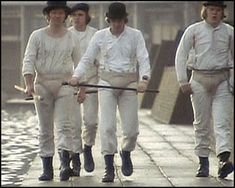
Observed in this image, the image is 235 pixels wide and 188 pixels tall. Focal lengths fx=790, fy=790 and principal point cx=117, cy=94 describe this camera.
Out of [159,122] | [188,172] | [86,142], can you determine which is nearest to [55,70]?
[86,142]

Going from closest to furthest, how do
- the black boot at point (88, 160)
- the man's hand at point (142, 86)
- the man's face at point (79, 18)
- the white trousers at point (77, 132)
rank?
1. the man's hand at point (142, 86)
2. the white trousers at point (77, 132)
3. the black boot at point (88, 160)
4. the man's face at point (79, 18)

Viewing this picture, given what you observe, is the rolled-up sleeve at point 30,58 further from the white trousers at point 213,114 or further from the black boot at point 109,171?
the white trousers at point 213,114

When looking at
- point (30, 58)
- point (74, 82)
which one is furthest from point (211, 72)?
point (30, 58)

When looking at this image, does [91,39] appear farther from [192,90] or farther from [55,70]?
[192,90]

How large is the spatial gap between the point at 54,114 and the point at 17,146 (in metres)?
4.95

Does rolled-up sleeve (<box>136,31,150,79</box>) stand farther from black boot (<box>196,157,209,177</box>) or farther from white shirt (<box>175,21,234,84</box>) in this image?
black boot (<box>196,157,209,177</box>)

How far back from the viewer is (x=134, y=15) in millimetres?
32062

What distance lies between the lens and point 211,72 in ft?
26.3

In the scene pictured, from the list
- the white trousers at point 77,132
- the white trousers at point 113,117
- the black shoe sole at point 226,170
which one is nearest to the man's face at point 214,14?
the white trousers at point 113,117

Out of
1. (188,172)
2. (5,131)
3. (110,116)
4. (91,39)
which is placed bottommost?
(5,131)

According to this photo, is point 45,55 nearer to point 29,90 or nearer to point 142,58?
point 29,90

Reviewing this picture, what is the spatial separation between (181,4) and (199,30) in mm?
23302

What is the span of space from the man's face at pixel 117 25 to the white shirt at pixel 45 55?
0.50 meters

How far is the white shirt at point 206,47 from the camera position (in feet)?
26.2
